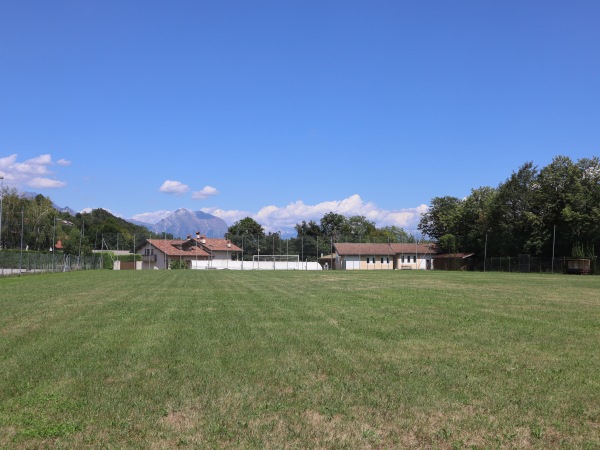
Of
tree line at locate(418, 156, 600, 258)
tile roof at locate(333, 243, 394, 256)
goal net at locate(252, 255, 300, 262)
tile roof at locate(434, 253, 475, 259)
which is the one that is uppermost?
tree line at locate(418, 156, 600, 258)

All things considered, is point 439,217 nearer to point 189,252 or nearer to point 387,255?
point 387,255

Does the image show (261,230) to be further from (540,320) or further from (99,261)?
(540,320)

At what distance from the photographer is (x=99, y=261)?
80.4 metres

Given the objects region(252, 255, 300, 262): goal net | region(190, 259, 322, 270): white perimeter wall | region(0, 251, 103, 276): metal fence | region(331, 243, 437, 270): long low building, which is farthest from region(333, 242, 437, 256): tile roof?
region(0, 251, 103, 276): metal fence

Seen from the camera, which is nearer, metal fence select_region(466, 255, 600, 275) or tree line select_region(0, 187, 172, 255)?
metal fence select_region(466, 255, 600, 275)

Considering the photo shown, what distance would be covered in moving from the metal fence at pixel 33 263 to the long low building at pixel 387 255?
164 ft

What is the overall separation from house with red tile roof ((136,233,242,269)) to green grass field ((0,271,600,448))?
82204mm

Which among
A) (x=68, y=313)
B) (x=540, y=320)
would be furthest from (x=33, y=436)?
(x=540, y=320)

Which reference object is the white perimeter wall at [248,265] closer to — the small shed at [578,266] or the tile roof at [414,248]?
the tile roof at [414,248]

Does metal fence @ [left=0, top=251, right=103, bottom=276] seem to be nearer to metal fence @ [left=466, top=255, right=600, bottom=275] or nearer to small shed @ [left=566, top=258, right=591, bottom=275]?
metal fence @ [left=466, top=255, right=600, bottom=275]

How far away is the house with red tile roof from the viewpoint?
315 ft

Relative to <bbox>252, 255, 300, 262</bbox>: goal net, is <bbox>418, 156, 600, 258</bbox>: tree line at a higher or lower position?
higher

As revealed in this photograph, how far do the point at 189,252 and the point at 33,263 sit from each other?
5393cm

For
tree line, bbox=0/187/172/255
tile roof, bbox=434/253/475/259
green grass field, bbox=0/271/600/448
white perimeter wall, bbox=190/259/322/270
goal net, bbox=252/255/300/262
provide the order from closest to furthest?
green grass field, bbox=0/271/600/448 < tree line, bbox=0/187/172/255 < tile roof, bbox=434/253/475/259 < white perimeter wall, bbox=190/259/322/270 < goal net, bbox=252/255/300/262
